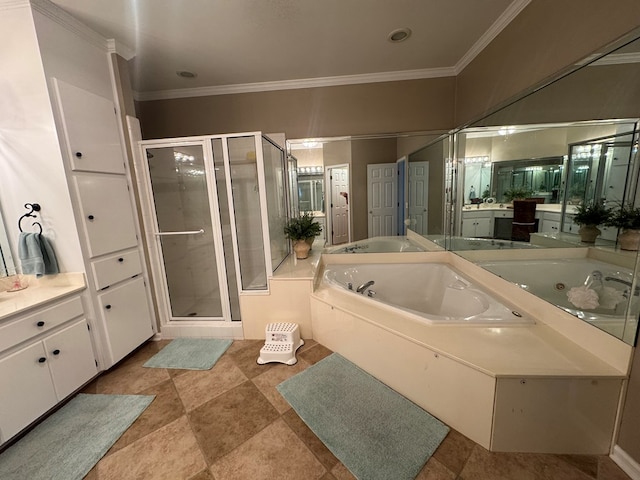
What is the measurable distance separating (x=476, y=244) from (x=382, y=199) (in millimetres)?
1039

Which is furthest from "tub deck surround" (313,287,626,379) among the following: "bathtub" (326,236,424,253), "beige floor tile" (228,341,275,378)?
"bathtub" (326,236,424,253)

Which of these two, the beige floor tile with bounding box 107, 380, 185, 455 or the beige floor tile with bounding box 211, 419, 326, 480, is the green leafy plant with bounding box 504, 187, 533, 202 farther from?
the beige floor tile with bounding box 107, 380, 185, 455

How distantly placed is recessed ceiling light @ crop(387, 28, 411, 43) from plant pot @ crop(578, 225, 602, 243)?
6.08 feet

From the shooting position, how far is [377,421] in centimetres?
138

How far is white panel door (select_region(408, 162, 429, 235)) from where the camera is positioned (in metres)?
2.72

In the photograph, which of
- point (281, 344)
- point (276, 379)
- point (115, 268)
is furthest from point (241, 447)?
point (115, 268)

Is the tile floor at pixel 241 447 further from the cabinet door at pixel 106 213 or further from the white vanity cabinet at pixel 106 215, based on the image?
the cabinet door at pixel 106 213

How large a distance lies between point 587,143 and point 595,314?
103 cm

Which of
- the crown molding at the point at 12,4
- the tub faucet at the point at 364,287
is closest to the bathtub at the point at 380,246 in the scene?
the tub faucet at the point at 364,287

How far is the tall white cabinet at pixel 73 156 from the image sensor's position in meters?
1.51

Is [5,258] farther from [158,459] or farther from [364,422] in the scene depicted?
[364,422]

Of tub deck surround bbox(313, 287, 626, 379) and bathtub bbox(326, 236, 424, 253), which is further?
bathtub bbox(326, 236, 424, 253)

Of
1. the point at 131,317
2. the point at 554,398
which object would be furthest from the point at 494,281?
the point at 131,317

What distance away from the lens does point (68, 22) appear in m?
1.63
